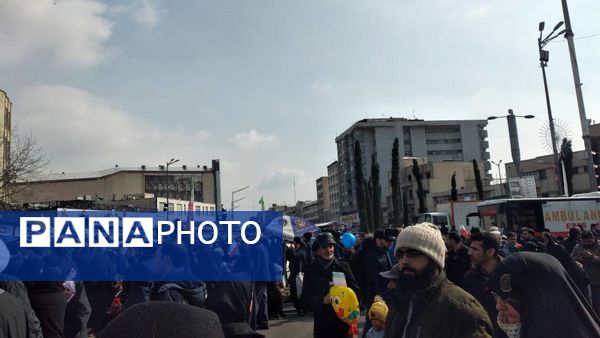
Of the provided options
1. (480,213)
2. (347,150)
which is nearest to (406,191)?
(347,150)

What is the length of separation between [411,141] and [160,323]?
112 m

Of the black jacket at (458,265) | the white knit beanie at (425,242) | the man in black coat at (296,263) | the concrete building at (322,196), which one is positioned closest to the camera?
the white knit beanie at (425,242)

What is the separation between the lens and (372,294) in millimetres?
7539

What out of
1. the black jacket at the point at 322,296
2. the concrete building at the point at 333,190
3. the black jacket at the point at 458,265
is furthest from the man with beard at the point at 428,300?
the concrete building at the point at 333,190

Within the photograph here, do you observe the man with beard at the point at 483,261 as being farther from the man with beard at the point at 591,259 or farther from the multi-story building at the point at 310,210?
the multi-story building at the point at 310,210

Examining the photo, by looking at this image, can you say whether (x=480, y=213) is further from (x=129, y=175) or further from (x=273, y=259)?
(x=129, y=175)

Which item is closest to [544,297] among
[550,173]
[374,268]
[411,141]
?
[374,268]

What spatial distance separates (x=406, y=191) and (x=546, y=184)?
27.3m

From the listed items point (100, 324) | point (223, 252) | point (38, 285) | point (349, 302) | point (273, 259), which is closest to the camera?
point (349, 302)

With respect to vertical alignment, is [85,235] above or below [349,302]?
above

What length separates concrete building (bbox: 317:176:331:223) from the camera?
15125cm

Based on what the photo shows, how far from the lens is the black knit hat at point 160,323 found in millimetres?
1290

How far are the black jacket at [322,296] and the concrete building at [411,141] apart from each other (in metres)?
101

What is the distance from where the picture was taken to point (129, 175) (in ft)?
378
